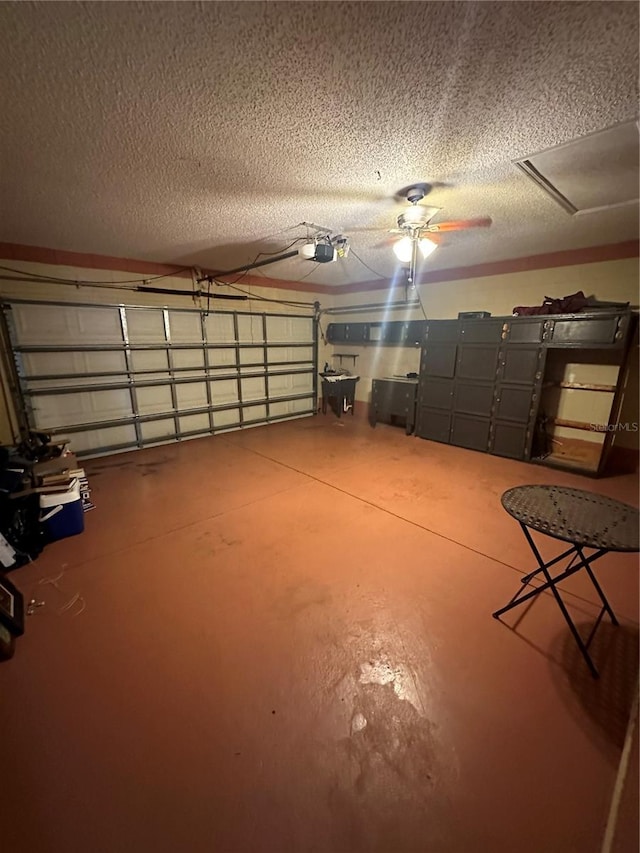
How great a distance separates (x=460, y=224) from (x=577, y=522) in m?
2.64

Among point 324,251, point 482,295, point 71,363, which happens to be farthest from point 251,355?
point 482,295

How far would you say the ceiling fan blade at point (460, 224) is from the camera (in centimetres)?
279

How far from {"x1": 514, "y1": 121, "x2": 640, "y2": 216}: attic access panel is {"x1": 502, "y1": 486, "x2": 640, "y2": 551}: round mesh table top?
1.92 m

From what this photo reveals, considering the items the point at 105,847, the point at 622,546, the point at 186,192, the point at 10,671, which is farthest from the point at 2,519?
the point at 622,546

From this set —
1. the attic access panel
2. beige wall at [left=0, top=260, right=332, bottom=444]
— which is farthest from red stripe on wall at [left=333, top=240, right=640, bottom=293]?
beige wall at [left=0, top=260, right=332, bottom=444]

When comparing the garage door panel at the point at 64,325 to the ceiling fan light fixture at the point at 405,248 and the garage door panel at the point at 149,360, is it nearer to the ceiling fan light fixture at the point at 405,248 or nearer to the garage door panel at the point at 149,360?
the garage door panel at the point at 149,360

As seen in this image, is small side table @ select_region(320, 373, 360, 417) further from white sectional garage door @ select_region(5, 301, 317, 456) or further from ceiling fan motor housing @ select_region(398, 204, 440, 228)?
ceiling fan motor housing @ select_region(398, 204, 440, 228)

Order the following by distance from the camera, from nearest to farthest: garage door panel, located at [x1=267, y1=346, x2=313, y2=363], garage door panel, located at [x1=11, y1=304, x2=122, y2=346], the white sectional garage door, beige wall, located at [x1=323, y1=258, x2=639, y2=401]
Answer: beige wall, located at [x1=323, y1=258, x2=639, y2=401], garage door panel, located at [x1=11, y1=304, x2=122, y2=346], the white sectional garage door, garage door panel, located at [x1=267, y1=346, x2=313, y2=363]

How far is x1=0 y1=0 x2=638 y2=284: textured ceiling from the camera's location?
3.62ft

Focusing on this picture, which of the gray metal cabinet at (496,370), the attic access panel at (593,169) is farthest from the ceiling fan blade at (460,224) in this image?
the gray metal cabinet at (496,370)

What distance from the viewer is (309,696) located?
56.9 inches

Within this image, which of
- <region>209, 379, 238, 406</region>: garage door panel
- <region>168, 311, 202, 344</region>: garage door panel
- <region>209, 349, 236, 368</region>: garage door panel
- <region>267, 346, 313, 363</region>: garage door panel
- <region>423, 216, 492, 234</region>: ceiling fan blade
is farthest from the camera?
<region>267, 346, 313, 363</region>: garage door panel

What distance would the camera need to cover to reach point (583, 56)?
125 cm

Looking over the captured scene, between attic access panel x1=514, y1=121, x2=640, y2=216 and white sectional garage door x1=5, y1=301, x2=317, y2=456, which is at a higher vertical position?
attic access panel x1=514, y1=121, x2=640, y2=216
